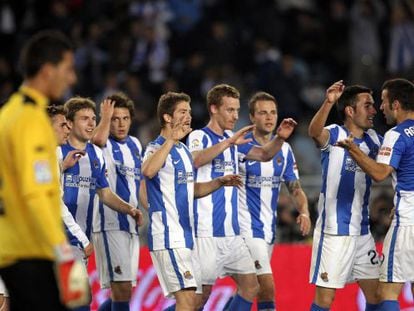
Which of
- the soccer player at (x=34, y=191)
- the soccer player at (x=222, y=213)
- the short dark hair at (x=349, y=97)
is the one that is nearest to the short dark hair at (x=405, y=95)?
the short dark hair at (x=349, y=97)

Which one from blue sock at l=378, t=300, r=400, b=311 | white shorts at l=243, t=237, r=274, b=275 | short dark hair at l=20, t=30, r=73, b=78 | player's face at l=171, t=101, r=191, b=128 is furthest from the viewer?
white shorts at l=243, t=237, r=274, b=275

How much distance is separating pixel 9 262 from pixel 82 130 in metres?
4.01

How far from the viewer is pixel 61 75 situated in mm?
6719

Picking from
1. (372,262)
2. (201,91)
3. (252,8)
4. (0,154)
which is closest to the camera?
(0,154)

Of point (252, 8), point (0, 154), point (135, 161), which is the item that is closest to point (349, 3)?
point (252, 8)

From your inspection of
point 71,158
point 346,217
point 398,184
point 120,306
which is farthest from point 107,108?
point 398,184

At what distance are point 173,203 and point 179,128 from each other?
66cm

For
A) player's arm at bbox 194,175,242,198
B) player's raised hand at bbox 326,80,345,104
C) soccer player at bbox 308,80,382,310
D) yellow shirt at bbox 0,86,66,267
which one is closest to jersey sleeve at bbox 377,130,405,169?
player's raised hand at bbox 326,80,345,104

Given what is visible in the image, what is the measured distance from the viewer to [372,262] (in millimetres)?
10172

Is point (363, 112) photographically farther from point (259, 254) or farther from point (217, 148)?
point (259, 254)

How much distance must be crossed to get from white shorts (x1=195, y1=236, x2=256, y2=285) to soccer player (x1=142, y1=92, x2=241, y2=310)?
0.48 meters

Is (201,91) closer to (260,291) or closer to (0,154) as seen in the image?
(260,291)

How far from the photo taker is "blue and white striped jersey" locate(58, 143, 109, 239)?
34.4 feet

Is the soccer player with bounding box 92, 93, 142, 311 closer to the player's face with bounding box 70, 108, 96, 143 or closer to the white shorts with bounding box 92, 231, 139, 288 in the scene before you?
the white shorts with bounding box 92, 231, 139, 288
